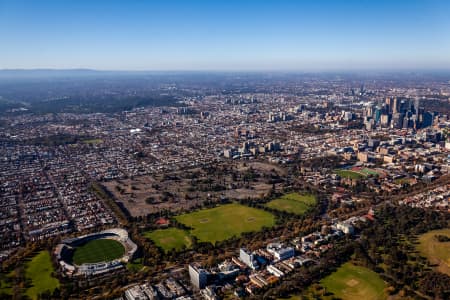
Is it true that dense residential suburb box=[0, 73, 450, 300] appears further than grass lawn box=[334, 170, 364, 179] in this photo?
No

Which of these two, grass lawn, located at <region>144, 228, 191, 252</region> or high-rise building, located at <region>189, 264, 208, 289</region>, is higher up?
high-rise building, located at <region>189, 264, 208, 289</region>

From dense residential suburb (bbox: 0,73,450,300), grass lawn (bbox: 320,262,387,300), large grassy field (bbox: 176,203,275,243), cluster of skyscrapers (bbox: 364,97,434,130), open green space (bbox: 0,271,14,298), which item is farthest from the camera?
cluster of skyscrapers (bbox: 364,97,434,130)

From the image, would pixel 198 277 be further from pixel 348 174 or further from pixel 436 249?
pixel 348 174

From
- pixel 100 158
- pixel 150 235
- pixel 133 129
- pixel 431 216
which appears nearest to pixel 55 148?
pixel 100 158

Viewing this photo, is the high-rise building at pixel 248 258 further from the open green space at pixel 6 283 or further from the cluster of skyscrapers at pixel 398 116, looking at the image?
the cluster of skyscrapers at pixel 398 116

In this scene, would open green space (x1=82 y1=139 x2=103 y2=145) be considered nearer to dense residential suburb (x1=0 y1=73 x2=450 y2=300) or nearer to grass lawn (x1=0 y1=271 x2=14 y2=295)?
dense residential suburb (x1=0 y1=73 x2=450 y2=300)

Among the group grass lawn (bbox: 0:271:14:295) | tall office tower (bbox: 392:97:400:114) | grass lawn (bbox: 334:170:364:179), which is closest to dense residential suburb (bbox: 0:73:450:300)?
grass lawn (bbox: 0:271:14:295)

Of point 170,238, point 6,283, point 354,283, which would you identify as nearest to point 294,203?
point 170,238

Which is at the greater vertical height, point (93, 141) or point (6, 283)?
point (93, 141)

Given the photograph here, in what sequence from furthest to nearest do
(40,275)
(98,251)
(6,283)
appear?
1. (98,251)
2. (40,275)
3. (6,283)
